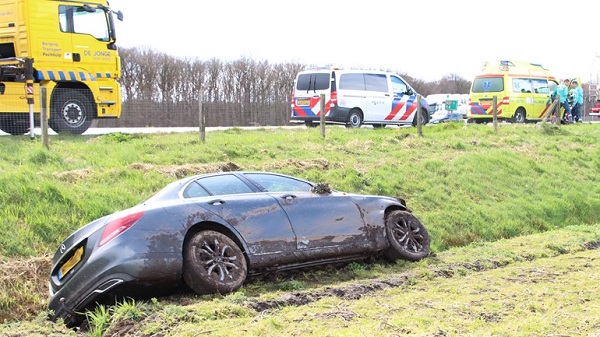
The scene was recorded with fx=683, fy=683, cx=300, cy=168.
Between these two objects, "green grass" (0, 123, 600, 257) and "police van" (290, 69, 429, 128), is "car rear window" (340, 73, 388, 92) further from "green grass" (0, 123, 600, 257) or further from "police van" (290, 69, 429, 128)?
"green grass" (0, 123, 600, 257)

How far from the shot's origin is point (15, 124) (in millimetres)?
15578

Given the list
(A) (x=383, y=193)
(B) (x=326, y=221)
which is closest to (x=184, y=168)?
(A) (x=383, y=193)

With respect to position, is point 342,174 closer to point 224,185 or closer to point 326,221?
point 326,221

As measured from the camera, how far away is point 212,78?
40219 mm

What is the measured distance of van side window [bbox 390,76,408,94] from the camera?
22.3 metres

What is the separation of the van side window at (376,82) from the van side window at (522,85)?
6366 millimetres

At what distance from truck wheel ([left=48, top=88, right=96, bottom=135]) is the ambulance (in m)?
15.2

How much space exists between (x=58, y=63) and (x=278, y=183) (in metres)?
9.99

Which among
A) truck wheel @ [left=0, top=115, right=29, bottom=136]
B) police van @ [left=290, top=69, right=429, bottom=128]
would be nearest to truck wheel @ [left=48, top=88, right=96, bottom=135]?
truck wheel @ [left=0, top=115, right=29, bottom=136]

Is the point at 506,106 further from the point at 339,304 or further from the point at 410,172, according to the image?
the point at 339,304

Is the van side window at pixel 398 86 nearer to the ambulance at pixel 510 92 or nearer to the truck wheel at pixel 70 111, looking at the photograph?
the ambulance at pixel 510 92

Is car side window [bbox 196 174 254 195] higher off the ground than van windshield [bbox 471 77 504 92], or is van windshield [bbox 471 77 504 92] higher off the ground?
van windshield [bbox 471 77 504 92]

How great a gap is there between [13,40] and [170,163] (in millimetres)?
6597

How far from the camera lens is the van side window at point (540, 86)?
2636 centimetres
